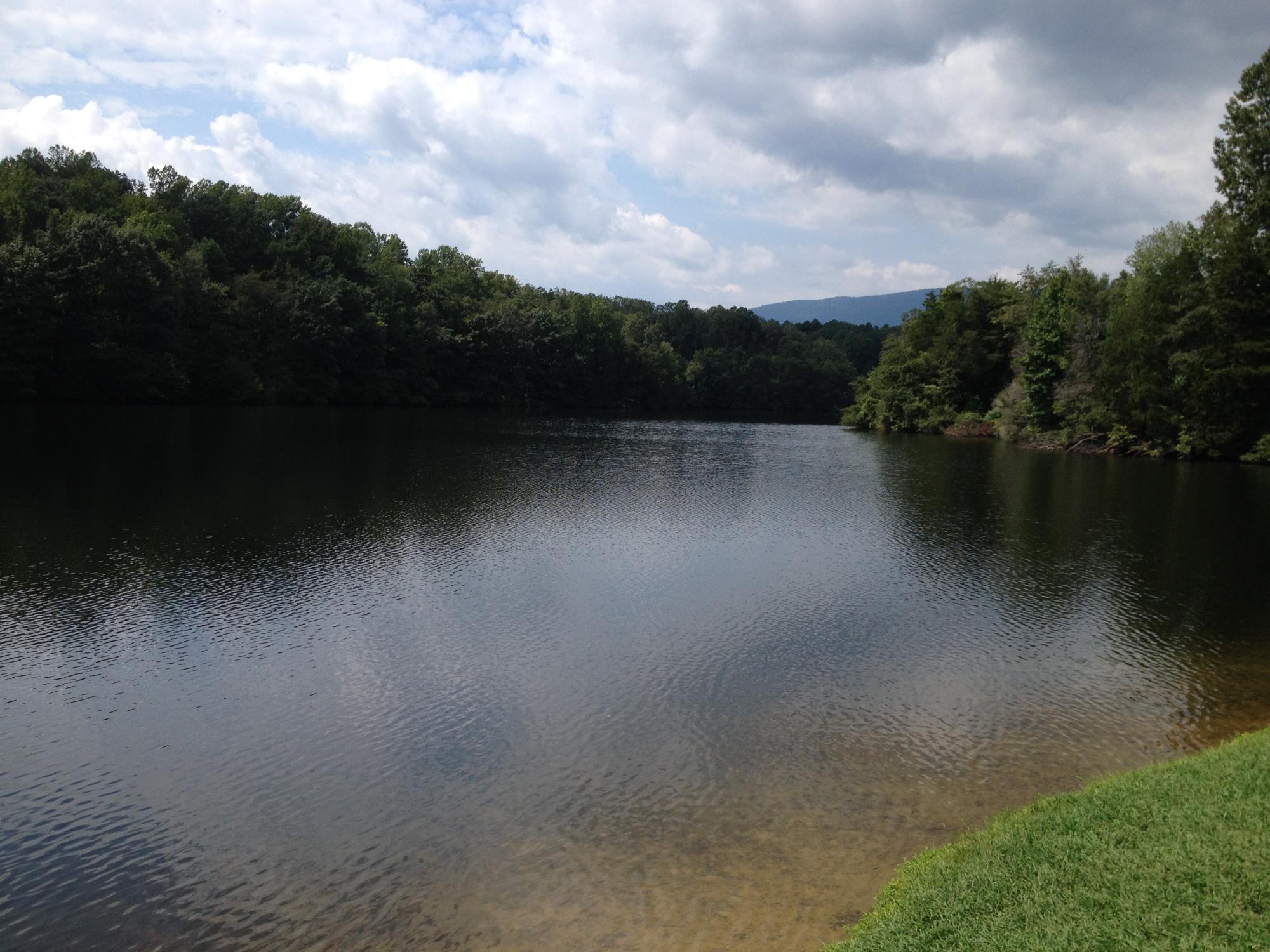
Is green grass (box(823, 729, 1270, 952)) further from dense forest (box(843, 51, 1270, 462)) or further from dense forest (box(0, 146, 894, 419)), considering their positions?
dense forest (box(0, 146, 894, 419))

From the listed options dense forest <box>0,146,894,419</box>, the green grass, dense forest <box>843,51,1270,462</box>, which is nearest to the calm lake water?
the green grass

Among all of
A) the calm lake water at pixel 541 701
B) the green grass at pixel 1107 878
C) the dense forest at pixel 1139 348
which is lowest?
the calm lake water at pixel 541 701

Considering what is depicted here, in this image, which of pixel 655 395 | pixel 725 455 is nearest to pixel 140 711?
pixel 725 455

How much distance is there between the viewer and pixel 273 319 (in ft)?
251

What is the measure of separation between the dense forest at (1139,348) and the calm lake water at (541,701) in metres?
27.9

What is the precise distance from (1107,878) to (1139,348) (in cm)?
5713

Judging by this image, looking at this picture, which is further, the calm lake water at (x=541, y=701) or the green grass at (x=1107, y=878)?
the calm lake water at (x=541, y=701)

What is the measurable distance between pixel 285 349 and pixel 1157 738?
257 feet

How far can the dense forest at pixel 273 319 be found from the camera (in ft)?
188

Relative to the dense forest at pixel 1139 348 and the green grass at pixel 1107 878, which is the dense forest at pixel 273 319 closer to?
the dense forest at pixel 1139 348

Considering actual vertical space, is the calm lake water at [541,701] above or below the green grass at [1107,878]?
below

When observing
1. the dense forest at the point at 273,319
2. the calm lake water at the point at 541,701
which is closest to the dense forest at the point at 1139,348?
the calm lake water at the point at 541,701

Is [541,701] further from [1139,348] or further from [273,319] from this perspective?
[273,319]

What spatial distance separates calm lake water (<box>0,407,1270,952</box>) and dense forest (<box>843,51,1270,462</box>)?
27.9 meters
